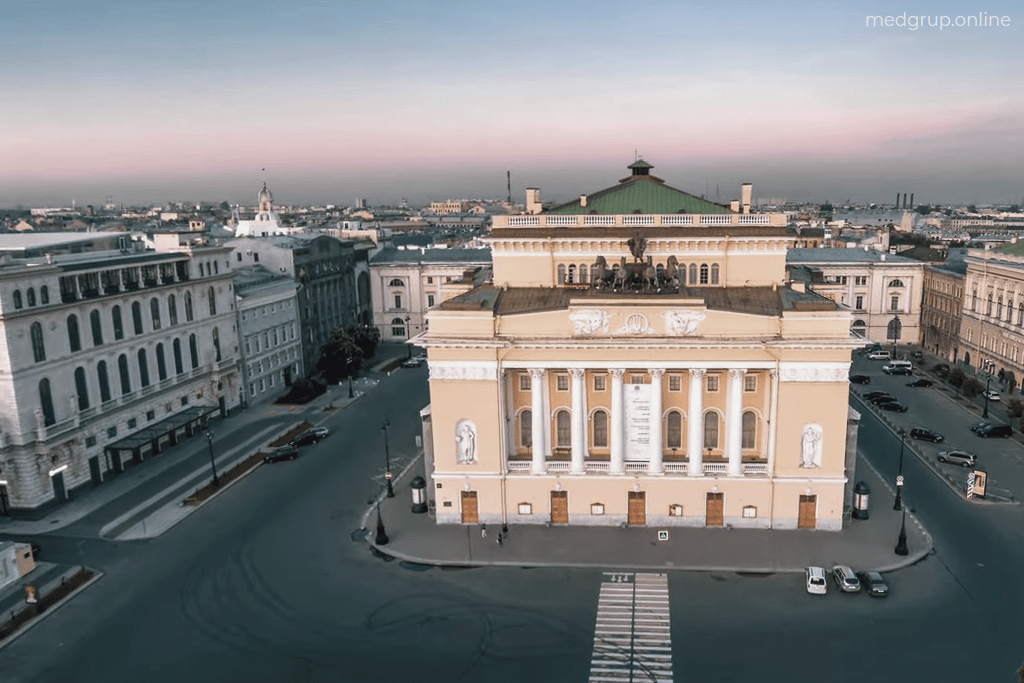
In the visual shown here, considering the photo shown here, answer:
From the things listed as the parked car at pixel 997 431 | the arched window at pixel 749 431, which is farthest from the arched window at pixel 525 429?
the parked car at pixel 997 431

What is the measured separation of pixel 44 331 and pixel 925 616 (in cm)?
5970

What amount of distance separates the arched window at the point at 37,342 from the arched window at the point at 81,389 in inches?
142

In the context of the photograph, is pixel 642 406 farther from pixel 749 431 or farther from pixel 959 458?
pixel 959 458

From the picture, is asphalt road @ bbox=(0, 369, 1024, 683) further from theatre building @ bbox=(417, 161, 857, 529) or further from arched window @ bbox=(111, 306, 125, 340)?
arched window @ bbox=(111, 306, 125, 340)

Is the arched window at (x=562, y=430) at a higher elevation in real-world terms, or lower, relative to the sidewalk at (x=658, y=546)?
higher

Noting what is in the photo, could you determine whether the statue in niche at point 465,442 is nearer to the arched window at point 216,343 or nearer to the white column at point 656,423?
the white column at point 656,423

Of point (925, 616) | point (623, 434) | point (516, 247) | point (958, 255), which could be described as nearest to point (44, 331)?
point (516, 247)

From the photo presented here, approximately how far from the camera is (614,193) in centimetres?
5741

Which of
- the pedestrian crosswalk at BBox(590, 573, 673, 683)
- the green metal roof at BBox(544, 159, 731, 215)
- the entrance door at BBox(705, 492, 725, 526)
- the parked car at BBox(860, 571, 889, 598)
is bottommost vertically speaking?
the pedestrian crosswalk at BBox(590, 573, 673, 683)

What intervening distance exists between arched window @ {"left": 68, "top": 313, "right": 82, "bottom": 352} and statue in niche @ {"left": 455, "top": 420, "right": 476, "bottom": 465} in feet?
105

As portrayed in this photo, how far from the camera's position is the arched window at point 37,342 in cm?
5166

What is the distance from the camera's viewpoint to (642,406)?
46125 millimetres

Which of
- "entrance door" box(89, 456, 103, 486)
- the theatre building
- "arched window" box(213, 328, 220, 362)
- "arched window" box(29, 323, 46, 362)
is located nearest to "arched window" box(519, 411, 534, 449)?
the theatre building

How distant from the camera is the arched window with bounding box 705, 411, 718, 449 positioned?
4750 cm
